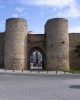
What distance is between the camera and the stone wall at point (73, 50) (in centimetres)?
3978

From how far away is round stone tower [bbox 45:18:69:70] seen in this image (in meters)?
36.4

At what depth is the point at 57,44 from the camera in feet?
120

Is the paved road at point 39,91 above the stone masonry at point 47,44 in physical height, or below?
below

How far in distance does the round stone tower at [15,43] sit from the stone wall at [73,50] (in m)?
7.35

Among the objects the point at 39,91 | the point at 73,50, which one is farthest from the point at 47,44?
the point at 39,91

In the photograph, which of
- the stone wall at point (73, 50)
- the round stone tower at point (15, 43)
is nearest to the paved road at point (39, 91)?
the round stone tower at point (15, 43)

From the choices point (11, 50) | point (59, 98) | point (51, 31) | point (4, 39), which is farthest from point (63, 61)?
point (59, 98)

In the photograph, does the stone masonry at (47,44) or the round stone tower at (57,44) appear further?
the stone masonry at (47,44)

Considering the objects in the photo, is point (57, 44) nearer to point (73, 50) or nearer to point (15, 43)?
point (73, 50)

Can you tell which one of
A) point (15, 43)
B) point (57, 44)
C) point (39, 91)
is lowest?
point (39, 91)

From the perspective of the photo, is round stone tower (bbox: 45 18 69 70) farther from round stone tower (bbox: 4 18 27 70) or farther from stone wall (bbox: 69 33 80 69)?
round stone tower (bbox: 4 18 27 70)

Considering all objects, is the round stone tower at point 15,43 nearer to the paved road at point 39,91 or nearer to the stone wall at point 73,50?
the stone wall at point 73,50

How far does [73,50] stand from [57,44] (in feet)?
14.1

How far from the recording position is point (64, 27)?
36.8m
